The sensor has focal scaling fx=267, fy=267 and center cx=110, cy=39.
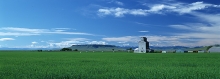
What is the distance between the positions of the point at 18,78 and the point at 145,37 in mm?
Result: 130154

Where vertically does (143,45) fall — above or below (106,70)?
above

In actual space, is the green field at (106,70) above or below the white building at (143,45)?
below

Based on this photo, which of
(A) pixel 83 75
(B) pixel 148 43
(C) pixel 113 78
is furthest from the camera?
(B) pixel 148 43

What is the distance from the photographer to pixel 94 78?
12.5 m

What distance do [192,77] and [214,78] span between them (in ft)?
3.21

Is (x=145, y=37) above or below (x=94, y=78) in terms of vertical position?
above

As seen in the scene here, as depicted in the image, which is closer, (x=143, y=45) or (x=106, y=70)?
(x=106, y=70)

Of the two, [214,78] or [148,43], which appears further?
[148,43]

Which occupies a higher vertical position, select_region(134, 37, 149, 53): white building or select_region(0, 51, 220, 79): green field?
select_region(134, 37, 149, 53): white building

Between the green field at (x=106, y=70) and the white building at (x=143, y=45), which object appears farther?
the white building at (x=143, y=45)

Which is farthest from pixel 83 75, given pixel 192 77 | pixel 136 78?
pixel 192 77

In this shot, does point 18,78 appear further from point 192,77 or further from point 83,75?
point 192,77

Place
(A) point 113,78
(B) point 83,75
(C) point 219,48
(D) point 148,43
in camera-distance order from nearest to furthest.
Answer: (A) point 113,78, (B) point 83,75, (C) point 219,48, (D) point 148,43

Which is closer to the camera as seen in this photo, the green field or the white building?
the green field
